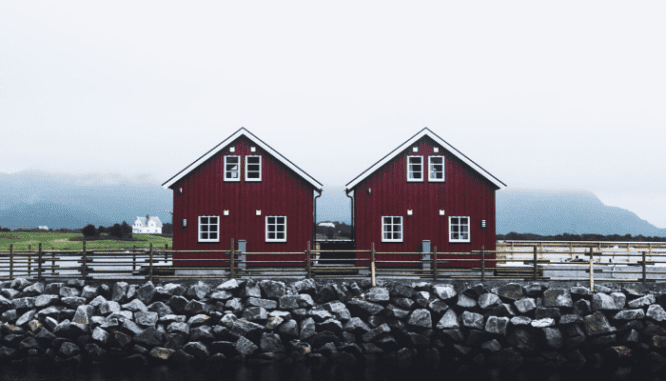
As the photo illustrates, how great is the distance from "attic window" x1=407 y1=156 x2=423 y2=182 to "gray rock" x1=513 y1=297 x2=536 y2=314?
7.73 meters

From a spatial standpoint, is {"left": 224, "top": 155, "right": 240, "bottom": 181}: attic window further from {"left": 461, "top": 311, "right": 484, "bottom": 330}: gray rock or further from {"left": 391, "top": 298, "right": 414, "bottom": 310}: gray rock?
{"left": 461, "top": 311, "right": 484, "bottom": 330}: gray rock

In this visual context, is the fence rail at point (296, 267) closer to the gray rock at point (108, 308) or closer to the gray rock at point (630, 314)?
the gray rock at point (630, 314)

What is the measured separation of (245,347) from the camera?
18.3 m

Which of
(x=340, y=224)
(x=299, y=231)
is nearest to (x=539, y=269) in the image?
(x=299, y=231)

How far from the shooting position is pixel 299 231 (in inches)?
947

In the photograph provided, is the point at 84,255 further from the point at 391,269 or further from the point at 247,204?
the point at 391,269

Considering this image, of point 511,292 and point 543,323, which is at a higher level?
point 511,292

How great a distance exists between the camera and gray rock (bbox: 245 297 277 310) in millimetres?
19141

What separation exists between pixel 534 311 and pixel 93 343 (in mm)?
15865

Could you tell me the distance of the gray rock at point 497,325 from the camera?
18562 mm

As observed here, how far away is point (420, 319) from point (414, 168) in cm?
827

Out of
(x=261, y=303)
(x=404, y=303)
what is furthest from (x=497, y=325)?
(x=261, y=303)

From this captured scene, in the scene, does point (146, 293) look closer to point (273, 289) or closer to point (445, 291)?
point (273, 289)

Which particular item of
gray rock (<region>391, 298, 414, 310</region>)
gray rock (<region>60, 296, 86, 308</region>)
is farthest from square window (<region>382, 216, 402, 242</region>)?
gray rock (<region>60, 296, 86, 308</region>)
